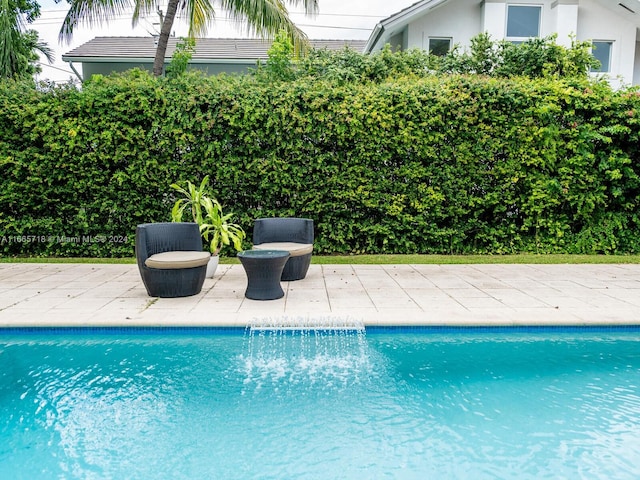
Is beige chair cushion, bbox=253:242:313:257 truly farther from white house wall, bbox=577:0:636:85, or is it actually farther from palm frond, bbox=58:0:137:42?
white house wall, bbox=577:0:636:85

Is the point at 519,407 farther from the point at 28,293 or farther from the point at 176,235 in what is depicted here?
the point at 28,293

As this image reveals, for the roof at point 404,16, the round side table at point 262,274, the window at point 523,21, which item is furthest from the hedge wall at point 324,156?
the window at point 523,21

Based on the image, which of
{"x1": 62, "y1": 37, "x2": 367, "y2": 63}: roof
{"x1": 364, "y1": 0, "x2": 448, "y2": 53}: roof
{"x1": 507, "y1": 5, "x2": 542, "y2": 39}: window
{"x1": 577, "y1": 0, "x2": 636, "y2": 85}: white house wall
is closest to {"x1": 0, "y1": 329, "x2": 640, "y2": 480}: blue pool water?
{"x1": 364, "y1": 0, "x2": 448, "y2": 53}: roof

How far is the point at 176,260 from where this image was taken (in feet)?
20.4

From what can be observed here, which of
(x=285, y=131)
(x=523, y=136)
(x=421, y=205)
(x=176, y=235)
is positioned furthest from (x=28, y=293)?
(x=523, y=136)

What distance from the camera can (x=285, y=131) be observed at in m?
9.09

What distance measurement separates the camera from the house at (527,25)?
16094mm

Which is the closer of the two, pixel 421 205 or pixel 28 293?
pixel 28 293

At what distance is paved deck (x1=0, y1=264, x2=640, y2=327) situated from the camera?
5383mm

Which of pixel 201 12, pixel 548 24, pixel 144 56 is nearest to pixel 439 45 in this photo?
pixel 548 24

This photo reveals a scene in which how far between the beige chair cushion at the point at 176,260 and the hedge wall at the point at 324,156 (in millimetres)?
2881

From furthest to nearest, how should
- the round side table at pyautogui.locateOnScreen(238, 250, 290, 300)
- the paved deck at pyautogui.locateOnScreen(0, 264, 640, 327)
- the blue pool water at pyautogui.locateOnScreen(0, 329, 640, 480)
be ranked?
1. the round side table at pyautogui.locateOnScreen(238, 250, 290, 300)
2. the paved deck at pyautogui.locateOnScreen(0, 264, 640, 327)
3. the blue pool water at pyautogui.locateOnScreen(0, 329, 640, 480)

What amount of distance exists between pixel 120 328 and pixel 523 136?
736 centimetres

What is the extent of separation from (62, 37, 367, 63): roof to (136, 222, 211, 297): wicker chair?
11960mm
